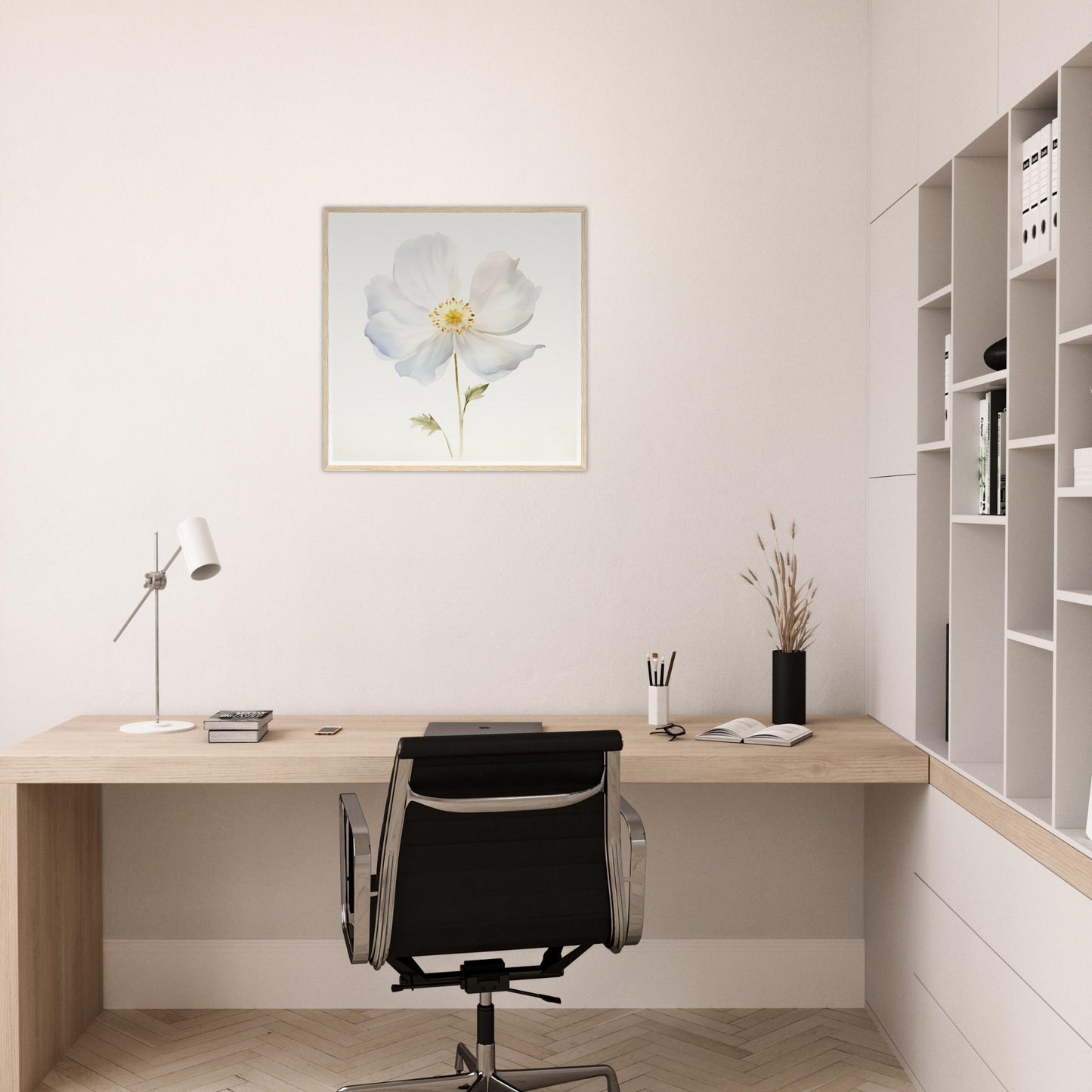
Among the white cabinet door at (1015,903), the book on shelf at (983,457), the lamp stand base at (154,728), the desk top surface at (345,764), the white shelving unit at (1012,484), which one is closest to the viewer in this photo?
the white cabinet door at (1015,903)

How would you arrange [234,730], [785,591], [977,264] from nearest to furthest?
[977,264] < [234,730] < [785,591]

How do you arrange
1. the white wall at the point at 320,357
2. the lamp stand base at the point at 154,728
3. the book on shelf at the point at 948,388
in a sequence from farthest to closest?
the white wall at the point at 320,357
the lamp stand base at the point at 154,728
the book on shelf at the point at 948,388

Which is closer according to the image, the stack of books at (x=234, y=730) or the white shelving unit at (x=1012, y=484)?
the white shelving unit at (x=1012, y=484)

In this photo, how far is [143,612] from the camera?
2961 mm

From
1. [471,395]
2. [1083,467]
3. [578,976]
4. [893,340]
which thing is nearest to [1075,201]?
[1083,467]

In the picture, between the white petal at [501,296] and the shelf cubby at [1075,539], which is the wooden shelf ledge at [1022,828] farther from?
the white petal at [501,296]

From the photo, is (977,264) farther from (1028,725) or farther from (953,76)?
(1028,725)

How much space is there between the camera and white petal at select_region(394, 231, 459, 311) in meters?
2.95

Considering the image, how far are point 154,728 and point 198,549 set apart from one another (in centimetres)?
51

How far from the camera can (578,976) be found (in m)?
2.92

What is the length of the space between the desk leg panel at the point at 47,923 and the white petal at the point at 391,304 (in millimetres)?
1595

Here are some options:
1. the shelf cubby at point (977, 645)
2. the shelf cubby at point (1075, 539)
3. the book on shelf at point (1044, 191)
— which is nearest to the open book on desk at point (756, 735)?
the shelf cubby at point (977, 645)

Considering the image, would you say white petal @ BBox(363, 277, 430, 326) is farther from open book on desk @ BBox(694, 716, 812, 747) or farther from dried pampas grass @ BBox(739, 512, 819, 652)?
open book on desk @ BBox(694, 716, 812, 747)

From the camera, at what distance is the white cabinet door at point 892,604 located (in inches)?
101
